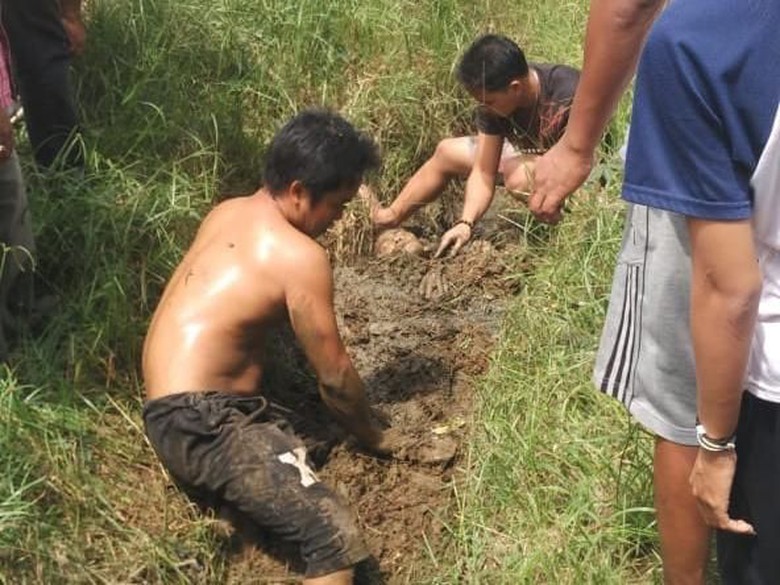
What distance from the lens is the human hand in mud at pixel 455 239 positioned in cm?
460

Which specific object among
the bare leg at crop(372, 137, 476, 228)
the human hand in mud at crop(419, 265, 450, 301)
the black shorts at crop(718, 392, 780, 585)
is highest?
the black shorts at crop(718, 392, 780, 585)

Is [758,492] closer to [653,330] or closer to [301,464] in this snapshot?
[653,330]

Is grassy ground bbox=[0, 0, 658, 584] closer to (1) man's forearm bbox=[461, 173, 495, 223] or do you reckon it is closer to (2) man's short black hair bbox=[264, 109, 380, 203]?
(1) man's forearm bbox=[461, 173, 495, 223]

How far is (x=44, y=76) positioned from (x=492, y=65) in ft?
5.77

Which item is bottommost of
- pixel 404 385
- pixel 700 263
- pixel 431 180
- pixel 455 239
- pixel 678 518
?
pixel 404 385

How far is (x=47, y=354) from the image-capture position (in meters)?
3.14

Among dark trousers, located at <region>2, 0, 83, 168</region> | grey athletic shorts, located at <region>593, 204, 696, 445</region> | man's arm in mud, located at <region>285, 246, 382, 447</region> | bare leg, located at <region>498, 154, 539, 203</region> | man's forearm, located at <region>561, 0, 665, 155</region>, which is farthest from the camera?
bare leg, located at <region>498, 154, 539, 203</region>

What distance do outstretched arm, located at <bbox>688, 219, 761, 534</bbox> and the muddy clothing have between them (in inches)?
119

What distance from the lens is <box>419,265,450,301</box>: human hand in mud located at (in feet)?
14.4

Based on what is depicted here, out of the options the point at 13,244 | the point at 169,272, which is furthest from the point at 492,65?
the point at 13,244

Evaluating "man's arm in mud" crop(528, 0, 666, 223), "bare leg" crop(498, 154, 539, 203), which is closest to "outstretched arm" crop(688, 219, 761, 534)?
A: "man's arm in mud" crop(528, 0, 666, 223)

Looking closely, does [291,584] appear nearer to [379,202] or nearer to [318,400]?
[318,400]

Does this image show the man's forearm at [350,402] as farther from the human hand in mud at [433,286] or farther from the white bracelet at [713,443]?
the white bracelet at [713,443]

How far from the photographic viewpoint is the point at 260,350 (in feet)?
10.4
